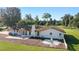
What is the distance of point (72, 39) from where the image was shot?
10.3 feet

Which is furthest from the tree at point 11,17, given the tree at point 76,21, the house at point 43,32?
the tree at point 76,21

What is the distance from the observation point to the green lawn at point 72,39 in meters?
3.11

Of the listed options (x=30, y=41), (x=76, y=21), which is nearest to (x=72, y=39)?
(x=76, y=21)

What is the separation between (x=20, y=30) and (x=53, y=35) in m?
0.34

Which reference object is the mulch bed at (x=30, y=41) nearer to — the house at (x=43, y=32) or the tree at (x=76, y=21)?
the house at (x=43, y=32)

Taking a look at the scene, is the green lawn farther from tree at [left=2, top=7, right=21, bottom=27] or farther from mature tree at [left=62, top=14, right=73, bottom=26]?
tree at [left=2, top=7, right=21, bottom=27]

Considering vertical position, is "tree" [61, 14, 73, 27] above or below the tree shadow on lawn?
above

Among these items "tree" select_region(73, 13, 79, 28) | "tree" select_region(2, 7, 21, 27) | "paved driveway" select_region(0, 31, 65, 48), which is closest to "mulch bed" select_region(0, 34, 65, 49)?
"paved driveway" select_region(0, 31, 65, 48)

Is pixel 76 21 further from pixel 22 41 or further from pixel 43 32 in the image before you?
pixel 22 41

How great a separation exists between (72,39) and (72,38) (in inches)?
0.4

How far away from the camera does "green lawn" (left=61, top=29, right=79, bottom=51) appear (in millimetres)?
3109
